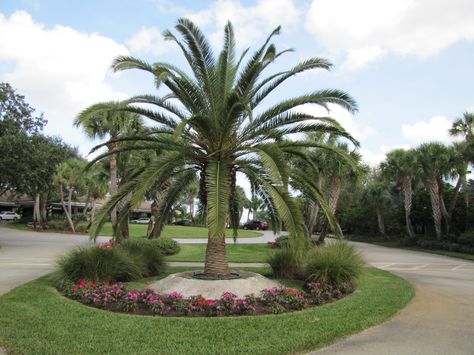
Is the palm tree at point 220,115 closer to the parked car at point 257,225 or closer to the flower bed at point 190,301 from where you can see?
the flower bed at point 190,301

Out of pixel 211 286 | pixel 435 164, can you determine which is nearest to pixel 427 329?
pixel 211 286

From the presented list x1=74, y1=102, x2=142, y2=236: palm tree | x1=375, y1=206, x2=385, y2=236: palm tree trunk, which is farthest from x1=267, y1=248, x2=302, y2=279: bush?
x1=375, y1=206, x2=385, y2=236: palm tree trunk

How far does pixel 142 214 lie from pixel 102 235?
38.5 meters

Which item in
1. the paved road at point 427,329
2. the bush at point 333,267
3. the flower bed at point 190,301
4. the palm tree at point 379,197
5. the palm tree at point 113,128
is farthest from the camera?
the palm tree at point 379,197

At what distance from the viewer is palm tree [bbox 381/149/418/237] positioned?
90.9ft

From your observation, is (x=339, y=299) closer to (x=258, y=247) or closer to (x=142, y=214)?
(x=258, y=247)

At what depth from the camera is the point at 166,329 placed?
21.3 feet

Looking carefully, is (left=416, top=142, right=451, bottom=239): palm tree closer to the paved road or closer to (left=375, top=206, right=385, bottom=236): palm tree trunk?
(left=375, top=206, right=385, bottom=236): palm tree trunk

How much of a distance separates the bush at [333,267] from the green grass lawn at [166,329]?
1.18m

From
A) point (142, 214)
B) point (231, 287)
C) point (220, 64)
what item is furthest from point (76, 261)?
point (142, 214)

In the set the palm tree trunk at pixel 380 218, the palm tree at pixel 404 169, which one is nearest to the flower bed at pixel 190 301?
the palm tree at pixel 404 169

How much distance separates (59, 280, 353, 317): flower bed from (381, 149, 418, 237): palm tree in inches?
830

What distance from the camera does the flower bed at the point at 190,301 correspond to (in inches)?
300

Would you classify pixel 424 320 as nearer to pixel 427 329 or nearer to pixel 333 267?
pixel 427 329
